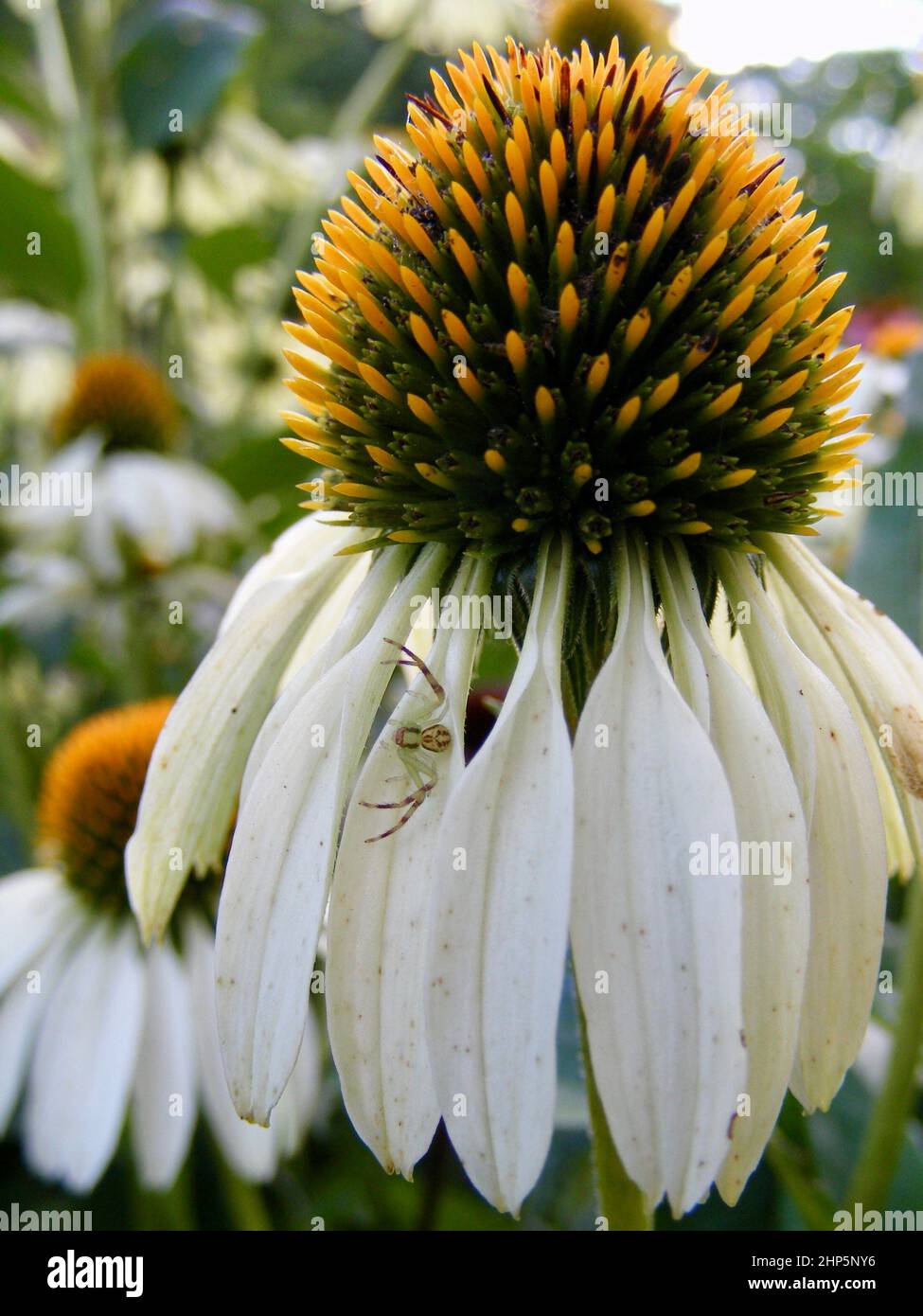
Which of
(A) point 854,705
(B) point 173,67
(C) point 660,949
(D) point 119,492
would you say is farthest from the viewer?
(B) point 173,67

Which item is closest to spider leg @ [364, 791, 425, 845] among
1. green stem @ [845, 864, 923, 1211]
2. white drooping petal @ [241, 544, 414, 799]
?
white drooping petal @ [241, 544, 414, 799]

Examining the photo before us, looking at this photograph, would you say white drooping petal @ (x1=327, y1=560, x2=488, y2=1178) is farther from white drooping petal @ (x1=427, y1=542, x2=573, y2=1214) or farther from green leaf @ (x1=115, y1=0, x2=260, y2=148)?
green leaf @ (x1=115, y1=0, x2=260, y2=148)

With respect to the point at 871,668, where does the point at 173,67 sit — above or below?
above

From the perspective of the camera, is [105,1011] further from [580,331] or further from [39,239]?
[39,239]

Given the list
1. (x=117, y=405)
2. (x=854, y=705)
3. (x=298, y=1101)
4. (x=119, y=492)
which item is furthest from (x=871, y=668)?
(x=117, y=405)

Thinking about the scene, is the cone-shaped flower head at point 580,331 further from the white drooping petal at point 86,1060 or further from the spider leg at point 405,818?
the white drooping petal at point 86,1060

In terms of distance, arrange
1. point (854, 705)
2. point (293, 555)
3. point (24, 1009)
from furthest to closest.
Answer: point (24, 1009)
point (293, 555)
point (854, 705)
